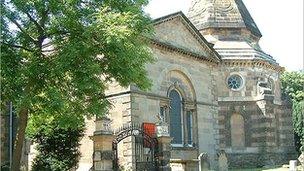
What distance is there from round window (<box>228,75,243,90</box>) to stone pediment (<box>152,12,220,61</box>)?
11.8ft

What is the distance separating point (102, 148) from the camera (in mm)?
17516

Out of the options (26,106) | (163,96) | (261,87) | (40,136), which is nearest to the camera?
(26,106)

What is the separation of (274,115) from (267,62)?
4170mm

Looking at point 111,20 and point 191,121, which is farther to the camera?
point 191,121

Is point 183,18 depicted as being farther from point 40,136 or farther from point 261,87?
point 40,136

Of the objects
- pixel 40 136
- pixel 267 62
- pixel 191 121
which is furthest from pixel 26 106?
pixel 267 62

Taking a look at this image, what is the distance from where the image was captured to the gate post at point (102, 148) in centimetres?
1744

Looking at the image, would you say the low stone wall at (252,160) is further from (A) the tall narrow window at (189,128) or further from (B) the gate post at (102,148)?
(B) the gate post at (102,148)

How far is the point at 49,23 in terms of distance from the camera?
16906 mm

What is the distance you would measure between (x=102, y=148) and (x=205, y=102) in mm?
13392

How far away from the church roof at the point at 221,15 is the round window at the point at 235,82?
506 cm

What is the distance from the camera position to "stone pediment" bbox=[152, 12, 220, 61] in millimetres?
27109

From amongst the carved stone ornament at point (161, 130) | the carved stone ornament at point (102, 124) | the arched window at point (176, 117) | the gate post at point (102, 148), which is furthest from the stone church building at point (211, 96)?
the carved stone ornament at point (102, 124)

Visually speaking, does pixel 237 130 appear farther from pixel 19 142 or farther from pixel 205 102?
pixel 19 142
